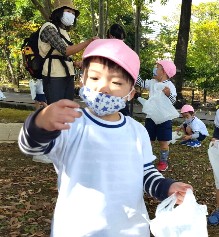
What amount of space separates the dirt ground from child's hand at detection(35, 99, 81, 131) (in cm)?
245

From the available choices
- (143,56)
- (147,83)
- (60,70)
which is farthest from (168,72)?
(143,56)

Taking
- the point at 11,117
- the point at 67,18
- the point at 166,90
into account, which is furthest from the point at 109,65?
the point at 11,117

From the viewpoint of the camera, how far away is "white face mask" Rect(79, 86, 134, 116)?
1.83m

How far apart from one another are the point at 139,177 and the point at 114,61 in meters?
0.55

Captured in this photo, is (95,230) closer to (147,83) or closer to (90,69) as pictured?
(90,69)

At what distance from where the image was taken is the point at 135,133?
1.99 metres

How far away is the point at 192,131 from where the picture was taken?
26.0 feet

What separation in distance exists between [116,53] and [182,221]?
0.78 metres

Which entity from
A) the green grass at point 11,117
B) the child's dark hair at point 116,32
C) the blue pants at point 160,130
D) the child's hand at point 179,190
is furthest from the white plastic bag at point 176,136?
the child's hand at point 179,190

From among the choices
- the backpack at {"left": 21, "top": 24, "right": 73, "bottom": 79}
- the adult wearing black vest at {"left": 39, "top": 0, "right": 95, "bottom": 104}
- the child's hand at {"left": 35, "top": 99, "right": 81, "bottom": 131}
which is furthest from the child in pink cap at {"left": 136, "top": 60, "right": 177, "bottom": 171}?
the child's hand at {"left": 35, "top": 99, "right": 81, "bottom": 131}

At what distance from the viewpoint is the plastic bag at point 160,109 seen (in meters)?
5.70

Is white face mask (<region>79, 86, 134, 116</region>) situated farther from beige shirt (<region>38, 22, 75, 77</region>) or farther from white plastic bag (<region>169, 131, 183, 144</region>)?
white plastic bag (<region>169, 131, 183, 144</region>)

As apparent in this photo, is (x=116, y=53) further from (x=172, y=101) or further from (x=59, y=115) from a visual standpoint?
(x=172, y=101)

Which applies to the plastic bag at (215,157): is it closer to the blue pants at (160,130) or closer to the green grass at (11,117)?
the blue pants at (160,130)
